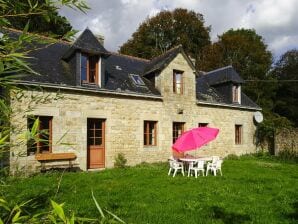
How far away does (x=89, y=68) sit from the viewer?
1552 centimetres

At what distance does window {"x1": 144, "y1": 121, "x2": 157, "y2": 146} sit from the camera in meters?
17.2

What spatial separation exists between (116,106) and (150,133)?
2.67 meters

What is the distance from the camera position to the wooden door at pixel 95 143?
15102 millimetres

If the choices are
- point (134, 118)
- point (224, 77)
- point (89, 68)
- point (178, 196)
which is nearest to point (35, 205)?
point (178, 196)

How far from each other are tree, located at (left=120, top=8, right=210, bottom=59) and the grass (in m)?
30.5

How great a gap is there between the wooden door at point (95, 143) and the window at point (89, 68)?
185 centimetres

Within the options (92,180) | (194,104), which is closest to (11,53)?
(92,180)

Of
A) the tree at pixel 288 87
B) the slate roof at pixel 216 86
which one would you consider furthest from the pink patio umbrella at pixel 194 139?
the tree at pixel 288 87

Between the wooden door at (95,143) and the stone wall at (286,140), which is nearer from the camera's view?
the wooden door at (95,143)

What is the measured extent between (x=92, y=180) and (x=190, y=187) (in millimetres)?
3259

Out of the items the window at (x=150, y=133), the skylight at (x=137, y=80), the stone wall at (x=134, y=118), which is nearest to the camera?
the stone wall at (x=134, y=118)

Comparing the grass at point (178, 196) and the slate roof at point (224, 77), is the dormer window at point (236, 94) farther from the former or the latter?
the grass at point (178, 196)

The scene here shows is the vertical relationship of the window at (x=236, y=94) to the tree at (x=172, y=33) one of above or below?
below

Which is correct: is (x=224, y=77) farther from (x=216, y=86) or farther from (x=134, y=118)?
(x=134, y=118)
